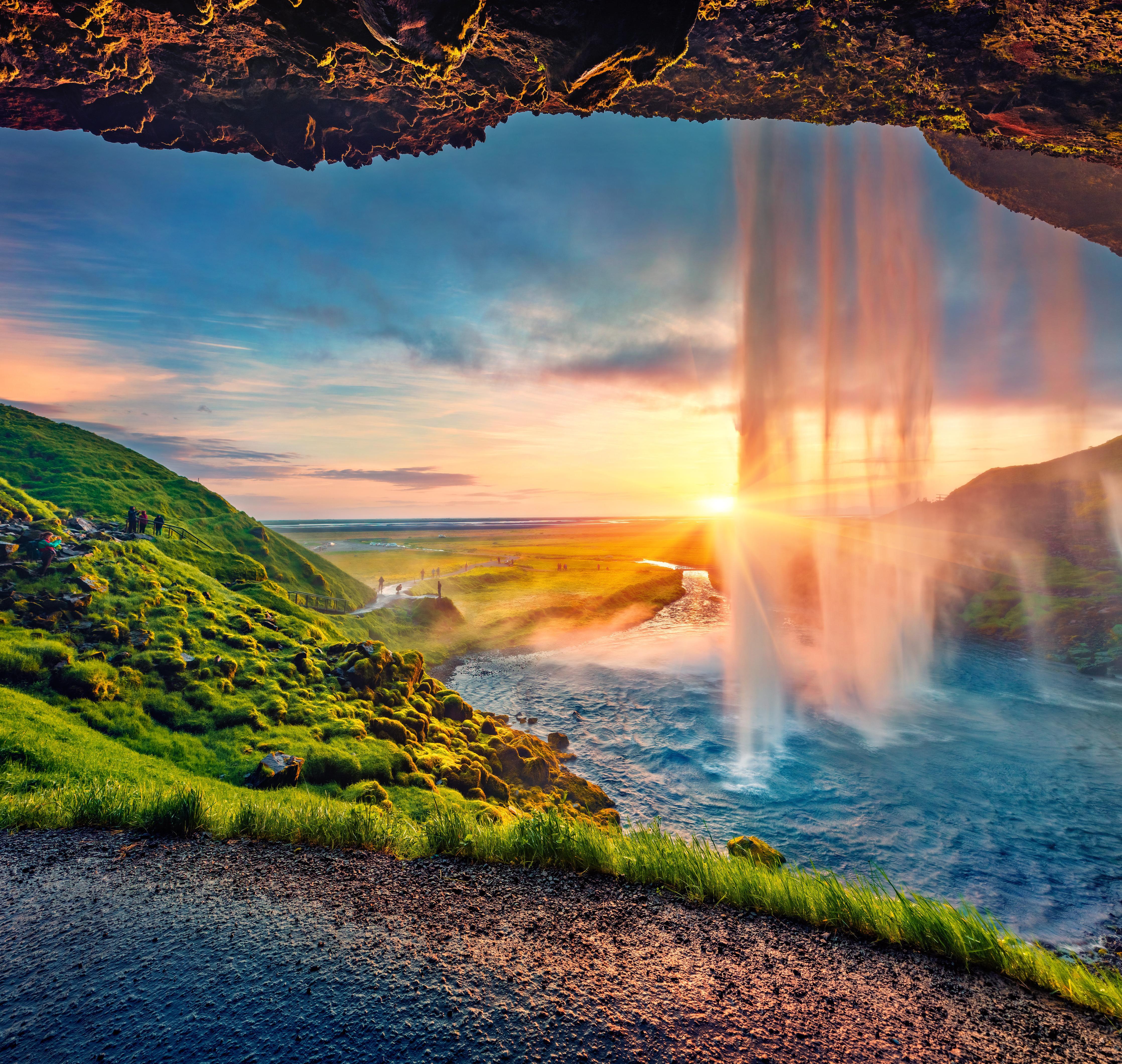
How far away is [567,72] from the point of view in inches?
360

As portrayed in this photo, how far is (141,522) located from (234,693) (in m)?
15.6

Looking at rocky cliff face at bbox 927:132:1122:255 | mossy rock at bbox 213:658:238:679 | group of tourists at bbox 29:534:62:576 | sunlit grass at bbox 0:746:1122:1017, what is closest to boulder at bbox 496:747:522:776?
mossy rock at bbox 213:658:238:679

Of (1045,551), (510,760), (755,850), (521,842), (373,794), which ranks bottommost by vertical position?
(510,760)

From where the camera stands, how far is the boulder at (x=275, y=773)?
10.4m

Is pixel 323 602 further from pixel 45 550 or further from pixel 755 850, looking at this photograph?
pixel 755 850

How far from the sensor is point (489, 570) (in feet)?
266

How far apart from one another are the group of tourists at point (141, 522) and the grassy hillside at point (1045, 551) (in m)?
65.1

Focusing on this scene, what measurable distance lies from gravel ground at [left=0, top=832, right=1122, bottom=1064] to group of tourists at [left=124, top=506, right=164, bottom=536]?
77.1 ft

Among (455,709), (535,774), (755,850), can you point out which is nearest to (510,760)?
(535,774)

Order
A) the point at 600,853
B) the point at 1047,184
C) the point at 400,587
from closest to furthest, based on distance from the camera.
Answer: the point at 600,853 → the point at 1047,184 → the point at 400,587

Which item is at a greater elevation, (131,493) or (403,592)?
(131,493)

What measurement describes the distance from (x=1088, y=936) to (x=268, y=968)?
20.7 meters

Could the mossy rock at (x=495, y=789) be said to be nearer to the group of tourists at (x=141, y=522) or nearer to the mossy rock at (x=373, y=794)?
the mossy rock at (x=373, y=794)

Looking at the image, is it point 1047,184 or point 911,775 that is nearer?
point 1047,184
